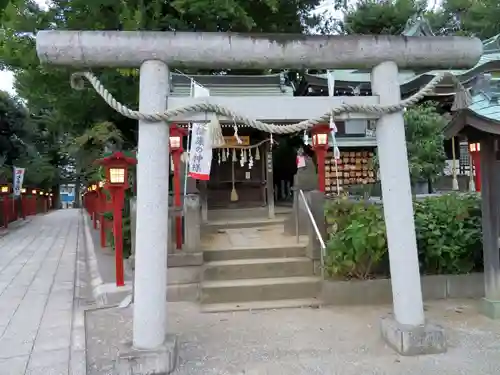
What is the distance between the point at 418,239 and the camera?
6852mm

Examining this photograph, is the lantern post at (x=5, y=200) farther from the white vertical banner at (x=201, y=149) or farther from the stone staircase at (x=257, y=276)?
the white vertical banner at (x=201, y=149)

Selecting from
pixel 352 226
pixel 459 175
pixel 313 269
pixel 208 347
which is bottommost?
pixel 208 347

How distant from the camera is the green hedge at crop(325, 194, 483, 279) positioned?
21.5ft

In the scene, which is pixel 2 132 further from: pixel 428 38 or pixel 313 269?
pixel 428 38

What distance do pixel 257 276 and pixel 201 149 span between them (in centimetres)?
238

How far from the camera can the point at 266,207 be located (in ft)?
44.5

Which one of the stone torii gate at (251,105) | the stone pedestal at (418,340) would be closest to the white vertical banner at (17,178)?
the stone torii gate at (251,105)

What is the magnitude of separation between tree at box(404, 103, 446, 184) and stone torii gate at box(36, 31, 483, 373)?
8.16 m

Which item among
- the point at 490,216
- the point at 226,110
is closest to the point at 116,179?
the point at 226,110

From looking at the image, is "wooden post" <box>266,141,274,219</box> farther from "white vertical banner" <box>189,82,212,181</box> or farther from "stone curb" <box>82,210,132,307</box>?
"white vertical banner" <box>189,82,212,181</box>

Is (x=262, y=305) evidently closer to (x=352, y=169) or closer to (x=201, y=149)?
(x=201, y=149)

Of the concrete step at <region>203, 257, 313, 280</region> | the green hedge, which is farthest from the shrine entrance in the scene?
the green hedge

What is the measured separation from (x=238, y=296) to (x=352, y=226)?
2055 mm

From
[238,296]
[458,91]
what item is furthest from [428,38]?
[238,296]
